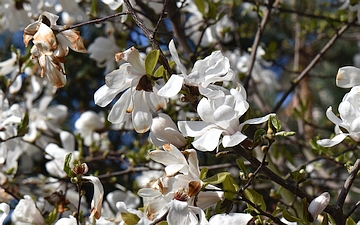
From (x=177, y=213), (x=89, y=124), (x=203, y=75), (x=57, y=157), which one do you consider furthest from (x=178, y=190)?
(x=89, y=124)

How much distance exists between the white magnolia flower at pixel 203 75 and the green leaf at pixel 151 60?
0.03 meters

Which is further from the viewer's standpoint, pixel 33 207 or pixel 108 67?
pixel 108 67

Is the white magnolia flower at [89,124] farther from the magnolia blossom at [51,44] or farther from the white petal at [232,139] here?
the white petal at [232,139]

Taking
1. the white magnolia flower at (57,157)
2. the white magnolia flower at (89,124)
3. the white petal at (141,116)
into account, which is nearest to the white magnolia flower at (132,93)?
the white petal at (141,116)

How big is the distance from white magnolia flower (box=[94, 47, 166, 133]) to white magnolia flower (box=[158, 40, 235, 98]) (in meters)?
0.05

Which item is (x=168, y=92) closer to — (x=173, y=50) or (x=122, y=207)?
(x=173, y=50)

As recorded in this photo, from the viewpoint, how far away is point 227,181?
2.15ft

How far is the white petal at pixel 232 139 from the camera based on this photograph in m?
0.61

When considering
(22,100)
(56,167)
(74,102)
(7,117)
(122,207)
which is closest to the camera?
(122,207)

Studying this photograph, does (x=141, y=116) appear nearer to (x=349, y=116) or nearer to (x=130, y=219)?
(x=130, y=219)

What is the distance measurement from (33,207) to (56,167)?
0.39m

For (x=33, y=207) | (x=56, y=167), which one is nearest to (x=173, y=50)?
(x=33, y=207)

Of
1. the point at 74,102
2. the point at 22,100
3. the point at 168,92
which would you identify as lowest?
the point at 74,102

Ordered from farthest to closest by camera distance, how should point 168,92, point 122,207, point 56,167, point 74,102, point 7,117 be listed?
1. point 74,102
2. point 56,167
3. point 7,117
4. point 122,207
5. point 168,92
